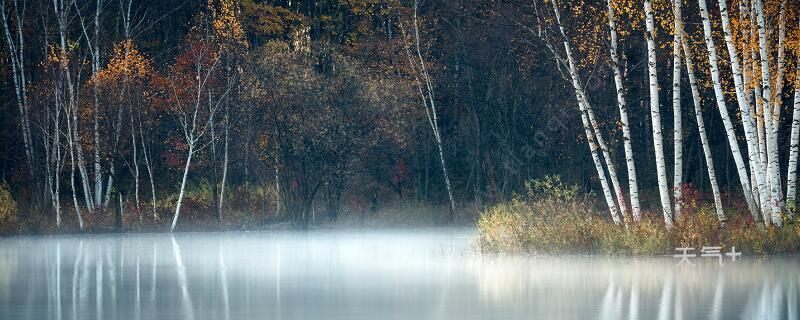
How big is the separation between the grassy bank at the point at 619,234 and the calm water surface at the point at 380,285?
0.97m

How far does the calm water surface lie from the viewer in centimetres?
1570

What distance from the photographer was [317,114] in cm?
5022

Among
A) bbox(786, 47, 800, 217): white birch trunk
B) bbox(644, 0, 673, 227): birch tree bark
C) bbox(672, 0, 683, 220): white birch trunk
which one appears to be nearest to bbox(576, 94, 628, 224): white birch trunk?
bbox(644, 0, 673, 227): birch tree bark

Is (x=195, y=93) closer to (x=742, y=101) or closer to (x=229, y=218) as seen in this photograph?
(x=229, y=218)

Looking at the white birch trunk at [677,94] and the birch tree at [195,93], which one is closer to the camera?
the white birch trunk at [677,94]

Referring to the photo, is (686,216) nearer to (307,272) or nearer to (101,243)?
(307,272)

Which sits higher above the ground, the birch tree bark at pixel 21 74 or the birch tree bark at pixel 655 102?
the birch tree bark at pixel 21 74

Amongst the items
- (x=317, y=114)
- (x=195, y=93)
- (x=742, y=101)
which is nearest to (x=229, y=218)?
(x=195, y=93)

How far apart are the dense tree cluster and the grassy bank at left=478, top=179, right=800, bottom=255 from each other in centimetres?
1669

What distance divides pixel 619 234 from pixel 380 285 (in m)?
8.58

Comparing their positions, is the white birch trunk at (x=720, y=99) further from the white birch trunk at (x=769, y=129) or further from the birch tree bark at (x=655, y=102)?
the birch tree bark at (x=655, y=102)

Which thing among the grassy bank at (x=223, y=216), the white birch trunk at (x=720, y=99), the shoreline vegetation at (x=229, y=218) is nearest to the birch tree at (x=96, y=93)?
the grassy bank at (x=223, y=216)

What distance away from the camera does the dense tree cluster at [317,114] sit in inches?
1866

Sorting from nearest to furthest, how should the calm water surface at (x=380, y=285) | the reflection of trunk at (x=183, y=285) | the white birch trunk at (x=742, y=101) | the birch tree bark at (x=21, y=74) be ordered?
the calm water surface at (x=380, y=285), the reflection of trunk at (x=183, y=285), the white birch trunk at (x=742, y=101), the birch tree bark at (x=21, y=74)
